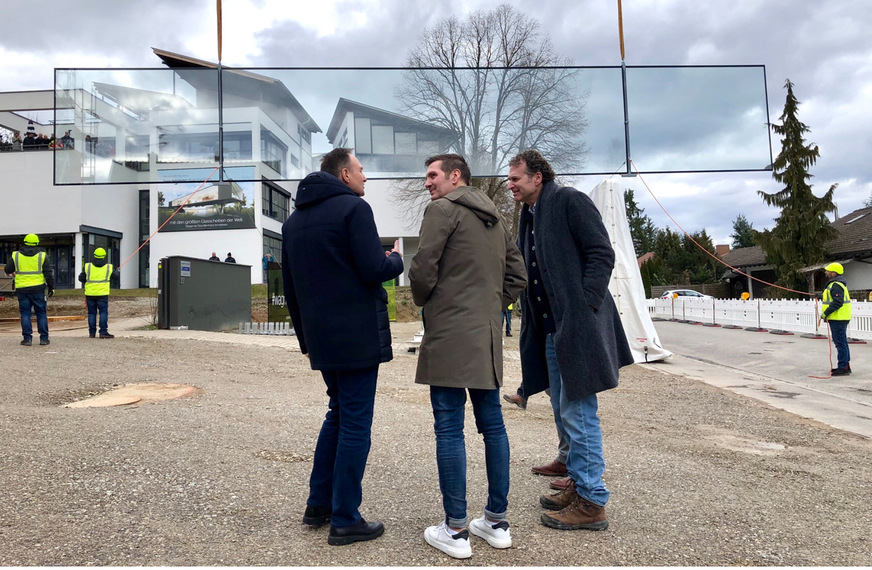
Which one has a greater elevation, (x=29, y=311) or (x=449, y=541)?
(x=29, y=311)

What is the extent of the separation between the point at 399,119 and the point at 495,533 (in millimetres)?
Answer: 5282

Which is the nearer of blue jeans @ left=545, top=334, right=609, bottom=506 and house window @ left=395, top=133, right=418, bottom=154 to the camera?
blue jeans @ left=545, top=334, right=609, bottom=506

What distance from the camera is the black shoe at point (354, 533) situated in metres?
2.71

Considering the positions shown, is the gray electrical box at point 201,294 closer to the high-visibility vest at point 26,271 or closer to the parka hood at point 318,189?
the high-visibility vest at point 26,271

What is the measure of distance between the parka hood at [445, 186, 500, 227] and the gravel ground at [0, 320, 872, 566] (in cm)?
142

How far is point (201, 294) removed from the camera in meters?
15.1

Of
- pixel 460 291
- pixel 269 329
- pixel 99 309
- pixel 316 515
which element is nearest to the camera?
pixel 460 291

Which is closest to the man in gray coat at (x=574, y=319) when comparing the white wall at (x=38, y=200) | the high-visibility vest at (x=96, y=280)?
the high-visibility vest at (x=96, y=280)

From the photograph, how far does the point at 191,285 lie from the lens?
48.2ft

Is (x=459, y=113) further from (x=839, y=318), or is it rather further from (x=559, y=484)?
(x=839, y=318)

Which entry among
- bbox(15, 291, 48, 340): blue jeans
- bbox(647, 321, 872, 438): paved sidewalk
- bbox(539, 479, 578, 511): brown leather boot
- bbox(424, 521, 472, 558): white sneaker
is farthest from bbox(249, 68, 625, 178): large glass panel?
bbox(15, 291, 48, 340): blue jeans

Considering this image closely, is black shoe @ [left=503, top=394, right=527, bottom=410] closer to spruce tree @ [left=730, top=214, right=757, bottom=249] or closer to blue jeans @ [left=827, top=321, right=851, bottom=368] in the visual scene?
blue jeans @ [left=827, top=321, right=851, bottom=368]

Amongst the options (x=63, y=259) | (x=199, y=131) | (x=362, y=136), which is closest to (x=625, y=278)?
(x=362, y=136)

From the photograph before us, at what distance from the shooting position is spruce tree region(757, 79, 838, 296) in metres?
35.8
